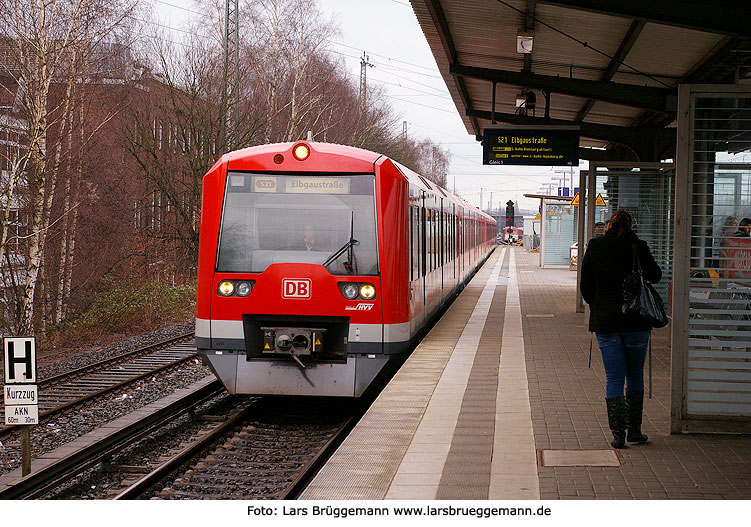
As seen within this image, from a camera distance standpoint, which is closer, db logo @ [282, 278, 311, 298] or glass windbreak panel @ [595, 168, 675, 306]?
db logo @ [282, 278, 311, 298]

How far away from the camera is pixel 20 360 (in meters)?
7.34

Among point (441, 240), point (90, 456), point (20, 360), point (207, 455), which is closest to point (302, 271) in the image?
point (207, 455)

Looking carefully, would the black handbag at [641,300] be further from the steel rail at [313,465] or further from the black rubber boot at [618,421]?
the steel rail at [313,465]

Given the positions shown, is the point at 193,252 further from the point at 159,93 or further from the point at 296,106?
the point at 296,106

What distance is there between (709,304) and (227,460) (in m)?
4.13

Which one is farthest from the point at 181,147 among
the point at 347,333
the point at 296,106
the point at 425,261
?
the point at 347,333

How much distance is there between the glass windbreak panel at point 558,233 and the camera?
3525cm

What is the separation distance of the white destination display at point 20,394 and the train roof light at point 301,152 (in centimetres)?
346

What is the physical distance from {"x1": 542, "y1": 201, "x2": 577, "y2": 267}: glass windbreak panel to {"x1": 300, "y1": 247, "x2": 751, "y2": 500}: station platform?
80.9ft

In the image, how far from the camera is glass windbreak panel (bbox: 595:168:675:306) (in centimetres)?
1442

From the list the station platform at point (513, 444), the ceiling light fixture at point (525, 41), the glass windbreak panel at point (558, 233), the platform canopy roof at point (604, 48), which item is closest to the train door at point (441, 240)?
the platform canopy roof at point (604, 48)

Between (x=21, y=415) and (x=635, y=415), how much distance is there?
4.84 m

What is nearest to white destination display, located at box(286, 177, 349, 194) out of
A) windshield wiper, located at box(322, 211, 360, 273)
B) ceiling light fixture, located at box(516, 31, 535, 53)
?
windshield wiper, located at box(322, 211, 360, 273)

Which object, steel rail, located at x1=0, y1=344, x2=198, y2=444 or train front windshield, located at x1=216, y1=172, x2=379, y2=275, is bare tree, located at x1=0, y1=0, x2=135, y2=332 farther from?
train front windshield, located at x1=216, y1=172, x2=379, y2=275
